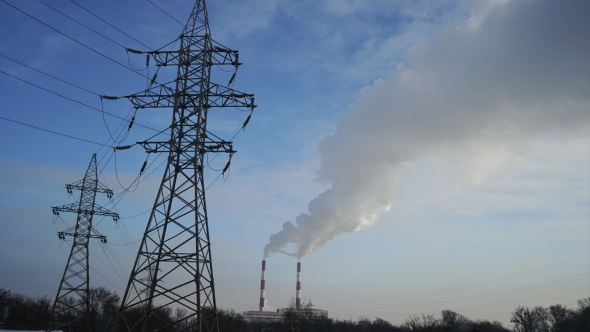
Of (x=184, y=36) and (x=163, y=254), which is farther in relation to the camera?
(x=184, y=36)

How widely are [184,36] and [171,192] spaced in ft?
30.1

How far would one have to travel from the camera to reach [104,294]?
297 ft

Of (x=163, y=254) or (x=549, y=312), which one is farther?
(x=549, y=312)

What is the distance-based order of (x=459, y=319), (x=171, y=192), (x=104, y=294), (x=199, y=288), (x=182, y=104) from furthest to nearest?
(x=459, y=319), (x=104, y=294), (x=182, y=104), (x=171, y=192), (x=199, y=288)

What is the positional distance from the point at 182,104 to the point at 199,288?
9403mm

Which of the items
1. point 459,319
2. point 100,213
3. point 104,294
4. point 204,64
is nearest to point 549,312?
point 459,319

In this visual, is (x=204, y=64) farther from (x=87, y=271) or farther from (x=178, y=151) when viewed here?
(x=87, y=271)

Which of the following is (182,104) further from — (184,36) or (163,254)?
(163,254)

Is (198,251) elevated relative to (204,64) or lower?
lower

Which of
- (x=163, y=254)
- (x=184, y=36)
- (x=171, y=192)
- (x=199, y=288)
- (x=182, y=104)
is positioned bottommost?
(x=199, y=288)

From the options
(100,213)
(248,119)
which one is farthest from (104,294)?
(248,119)

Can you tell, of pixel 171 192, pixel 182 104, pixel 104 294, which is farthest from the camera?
pixel 104 294

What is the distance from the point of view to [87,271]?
3831cm

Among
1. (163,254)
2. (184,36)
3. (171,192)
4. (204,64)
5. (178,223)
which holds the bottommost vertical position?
Answer: (163,254)
